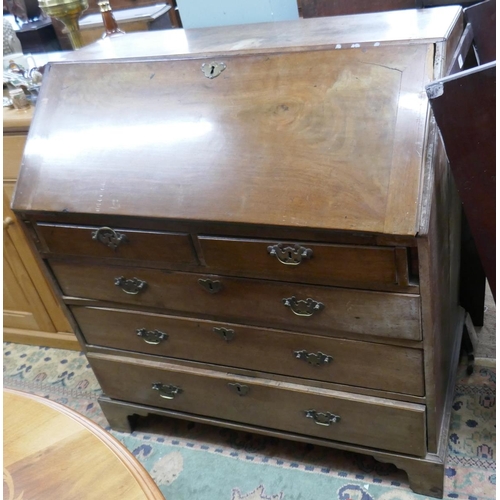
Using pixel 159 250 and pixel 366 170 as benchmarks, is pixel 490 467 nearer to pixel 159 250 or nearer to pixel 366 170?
pixel 366 170

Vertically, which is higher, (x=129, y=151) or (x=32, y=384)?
(x=129, y=151)

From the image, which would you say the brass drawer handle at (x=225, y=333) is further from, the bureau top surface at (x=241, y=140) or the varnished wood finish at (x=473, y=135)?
the varnished wood finish at (x=473, y=135)

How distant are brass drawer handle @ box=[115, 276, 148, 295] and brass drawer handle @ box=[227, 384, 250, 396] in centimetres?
36

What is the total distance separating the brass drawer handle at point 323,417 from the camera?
141cm

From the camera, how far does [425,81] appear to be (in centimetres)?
105

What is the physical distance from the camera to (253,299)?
4.20 feet

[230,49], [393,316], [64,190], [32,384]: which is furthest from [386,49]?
[32,384]

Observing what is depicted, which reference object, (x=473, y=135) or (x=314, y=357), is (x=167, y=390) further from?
(x=473, y=135)

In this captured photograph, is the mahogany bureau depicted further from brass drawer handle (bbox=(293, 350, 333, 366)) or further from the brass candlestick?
the brass candlestick

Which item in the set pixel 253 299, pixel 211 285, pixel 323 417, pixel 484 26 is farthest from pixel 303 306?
pixel 484 26

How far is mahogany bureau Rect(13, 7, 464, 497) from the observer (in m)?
1.07

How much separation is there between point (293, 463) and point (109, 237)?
2.76 ft

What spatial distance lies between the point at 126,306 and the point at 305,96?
0.73 m

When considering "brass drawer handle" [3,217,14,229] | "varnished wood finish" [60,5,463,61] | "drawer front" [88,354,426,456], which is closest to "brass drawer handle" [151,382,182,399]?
"drawer front" [88,354,426,456]
